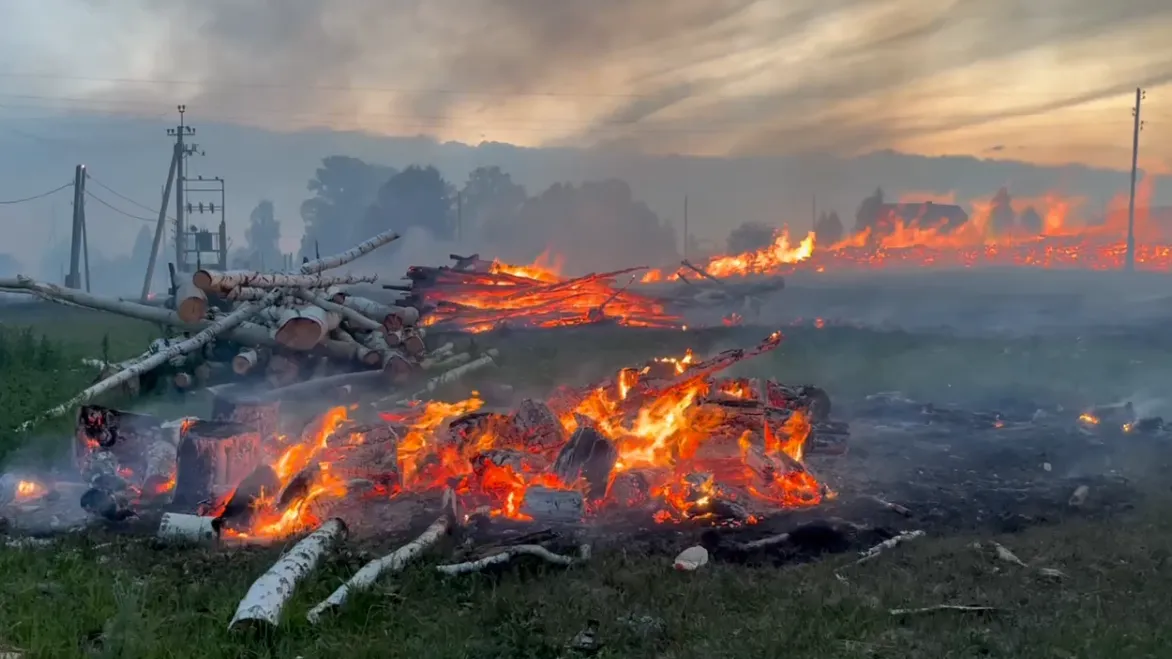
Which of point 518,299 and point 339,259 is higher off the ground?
point 339,259

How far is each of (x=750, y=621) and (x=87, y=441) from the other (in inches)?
305

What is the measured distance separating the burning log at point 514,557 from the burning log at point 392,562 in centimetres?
31

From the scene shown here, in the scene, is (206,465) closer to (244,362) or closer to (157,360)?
(157,360)

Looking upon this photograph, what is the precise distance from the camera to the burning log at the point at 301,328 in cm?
1305

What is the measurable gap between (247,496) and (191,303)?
5.74 metres

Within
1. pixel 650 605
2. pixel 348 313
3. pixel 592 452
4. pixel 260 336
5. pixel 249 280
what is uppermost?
pixel 249 280

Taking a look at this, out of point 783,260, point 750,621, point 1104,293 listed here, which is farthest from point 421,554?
point 1104,293

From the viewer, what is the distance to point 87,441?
9055 millimetres

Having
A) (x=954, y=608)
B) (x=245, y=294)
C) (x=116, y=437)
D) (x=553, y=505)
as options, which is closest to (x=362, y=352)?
(x=245, y=294)

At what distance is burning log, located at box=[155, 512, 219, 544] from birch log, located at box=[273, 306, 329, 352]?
20.1 feet

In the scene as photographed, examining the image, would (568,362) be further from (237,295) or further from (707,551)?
(707,551)

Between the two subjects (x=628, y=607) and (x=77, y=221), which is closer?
(x=628, y=607)

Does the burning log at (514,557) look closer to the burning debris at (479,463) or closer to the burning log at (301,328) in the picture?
the burning debris at (479,463)

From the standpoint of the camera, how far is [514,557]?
21.4 ft
